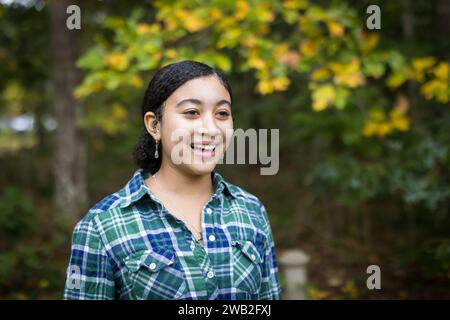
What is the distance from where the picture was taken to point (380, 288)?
Result: 368 cm

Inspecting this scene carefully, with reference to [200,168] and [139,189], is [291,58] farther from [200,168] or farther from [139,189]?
[139,189]

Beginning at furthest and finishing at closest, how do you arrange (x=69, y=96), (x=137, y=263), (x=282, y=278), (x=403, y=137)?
1. (x=69, y=96)
2. (x=403, y=137)
3. (x=282, y=278)
4. (x=137, y=263)

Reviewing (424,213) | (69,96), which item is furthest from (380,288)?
(69,96)

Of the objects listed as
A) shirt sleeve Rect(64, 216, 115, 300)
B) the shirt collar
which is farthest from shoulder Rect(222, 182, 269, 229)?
shirt sleeve Rect(64, 216, 115, 300)

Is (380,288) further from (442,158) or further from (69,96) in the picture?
(69,96)

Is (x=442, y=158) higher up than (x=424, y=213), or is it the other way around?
(x=442, y=158)

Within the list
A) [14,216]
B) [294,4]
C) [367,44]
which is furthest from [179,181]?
[14,216]

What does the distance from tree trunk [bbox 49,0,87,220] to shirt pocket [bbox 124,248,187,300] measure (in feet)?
16.1

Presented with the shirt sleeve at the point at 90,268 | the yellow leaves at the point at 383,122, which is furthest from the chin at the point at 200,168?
the yellow leaves at the point at 383,122

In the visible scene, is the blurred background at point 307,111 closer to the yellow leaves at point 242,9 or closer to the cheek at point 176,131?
the yellow leaves at point 242,9

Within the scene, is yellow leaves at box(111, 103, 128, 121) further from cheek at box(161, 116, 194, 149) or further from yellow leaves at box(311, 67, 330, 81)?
cheek at box(161, 116, 194, 149)

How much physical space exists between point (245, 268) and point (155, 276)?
371 mm

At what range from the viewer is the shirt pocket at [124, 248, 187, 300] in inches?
64.2

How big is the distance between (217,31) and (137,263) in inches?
83.5
